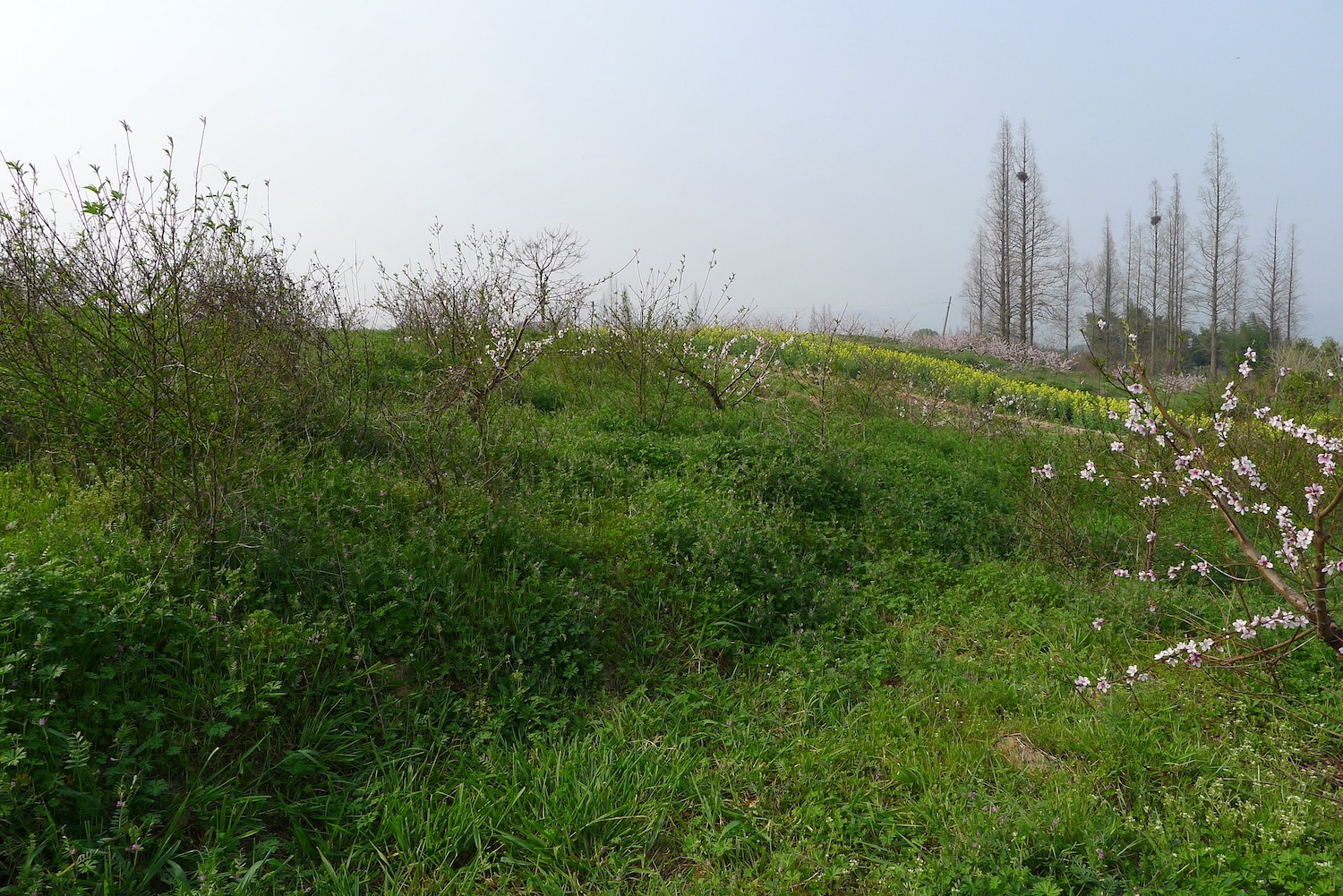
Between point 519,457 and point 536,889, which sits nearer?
point 536,889

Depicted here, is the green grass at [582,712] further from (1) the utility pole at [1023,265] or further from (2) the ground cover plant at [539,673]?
(1) the utility pole at [1023,265]

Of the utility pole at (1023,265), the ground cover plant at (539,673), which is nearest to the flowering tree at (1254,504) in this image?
the ground cover plant at (539,673)

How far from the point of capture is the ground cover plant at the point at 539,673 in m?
2.50

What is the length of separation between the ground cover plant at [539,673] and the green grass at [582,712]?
17 millimetres

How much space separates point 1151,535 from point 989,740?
213 centimetres

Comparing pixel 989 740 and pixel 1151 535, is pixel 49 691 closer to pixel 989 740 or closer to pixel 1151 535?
pixel 989 740

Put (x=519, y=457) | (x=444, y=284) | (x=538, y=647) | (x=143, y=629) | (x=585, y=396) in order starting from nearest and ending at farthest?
1. (x=143, y=629)
2. (x=538, y=647)
3. (x=519, y=457)
4. (x=444, y=284)
5. (x=585, y=396)

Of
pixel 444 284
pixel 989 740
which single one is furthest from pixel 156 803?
pixel 444 284

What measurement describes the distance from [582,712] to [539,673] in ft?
1.02

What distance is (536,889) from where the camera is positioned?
2.50 metres

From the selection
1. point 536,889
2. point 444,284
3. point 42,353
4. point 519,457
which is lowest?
point 536,889

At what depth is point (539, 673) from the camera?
3.60 m

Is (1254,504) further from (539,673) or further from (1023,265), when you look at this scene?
(1023,265)

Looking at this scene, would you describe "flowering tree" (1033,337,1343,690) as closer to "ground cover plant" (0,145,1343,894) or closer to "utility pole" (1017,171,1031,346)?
"ground cover plant" (0,145,1343,894)
